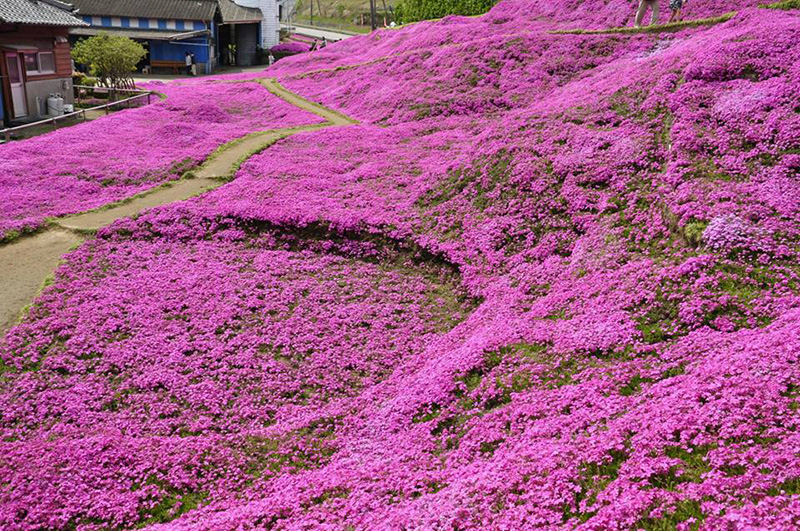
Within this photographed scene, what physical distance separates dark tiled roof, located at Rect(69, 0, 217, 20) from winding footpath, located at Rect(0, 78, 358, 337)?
59598mm

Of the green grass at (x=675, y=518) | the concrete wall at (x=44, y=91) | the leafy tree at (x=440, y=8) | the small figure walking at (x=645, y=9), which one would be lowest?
the green grass at (x=675, y=518)

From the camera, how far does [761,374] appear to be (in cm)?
924

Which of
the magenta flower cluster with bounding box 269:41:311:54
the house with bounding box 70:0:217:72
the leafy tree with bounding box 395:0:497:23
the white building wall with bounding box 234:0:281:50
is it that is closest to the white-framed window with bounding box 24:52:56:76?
the house with bounding box 70:0:217:72

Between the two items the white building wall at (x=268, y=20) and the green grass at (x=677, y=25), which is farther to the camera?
the white building wall at (x=268, y=20)

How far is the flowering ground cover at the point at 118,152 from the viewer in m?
26.9

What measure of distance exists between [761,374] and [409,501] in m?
5.74

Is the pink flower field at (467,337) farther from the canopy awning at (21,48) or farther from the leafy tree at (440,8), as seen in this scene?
the leafy tree at (440,8)

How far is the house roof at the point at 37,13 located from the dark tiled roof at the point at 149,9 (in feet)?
130

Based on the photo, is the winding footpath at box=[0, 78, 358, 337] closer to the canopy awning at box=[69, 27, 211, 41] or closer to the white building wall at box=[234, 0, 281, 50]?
the canopy awning at box=[69, 27, 211, 41]

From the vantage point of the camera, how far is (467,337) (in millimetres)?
15258

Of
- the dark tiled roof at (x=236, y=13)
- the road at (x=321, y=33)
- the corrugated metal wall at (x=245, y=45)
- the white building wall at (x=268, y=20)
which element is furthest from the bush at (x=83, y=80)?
the road at (x=321, y=33)

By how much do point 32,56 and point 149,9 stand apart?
4506cm

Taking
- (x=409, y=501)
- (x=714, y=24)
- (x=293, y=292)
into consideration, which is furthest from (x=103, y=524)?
(x=714, y=24)

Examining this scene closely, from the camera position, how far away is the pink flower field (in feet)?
29.3
